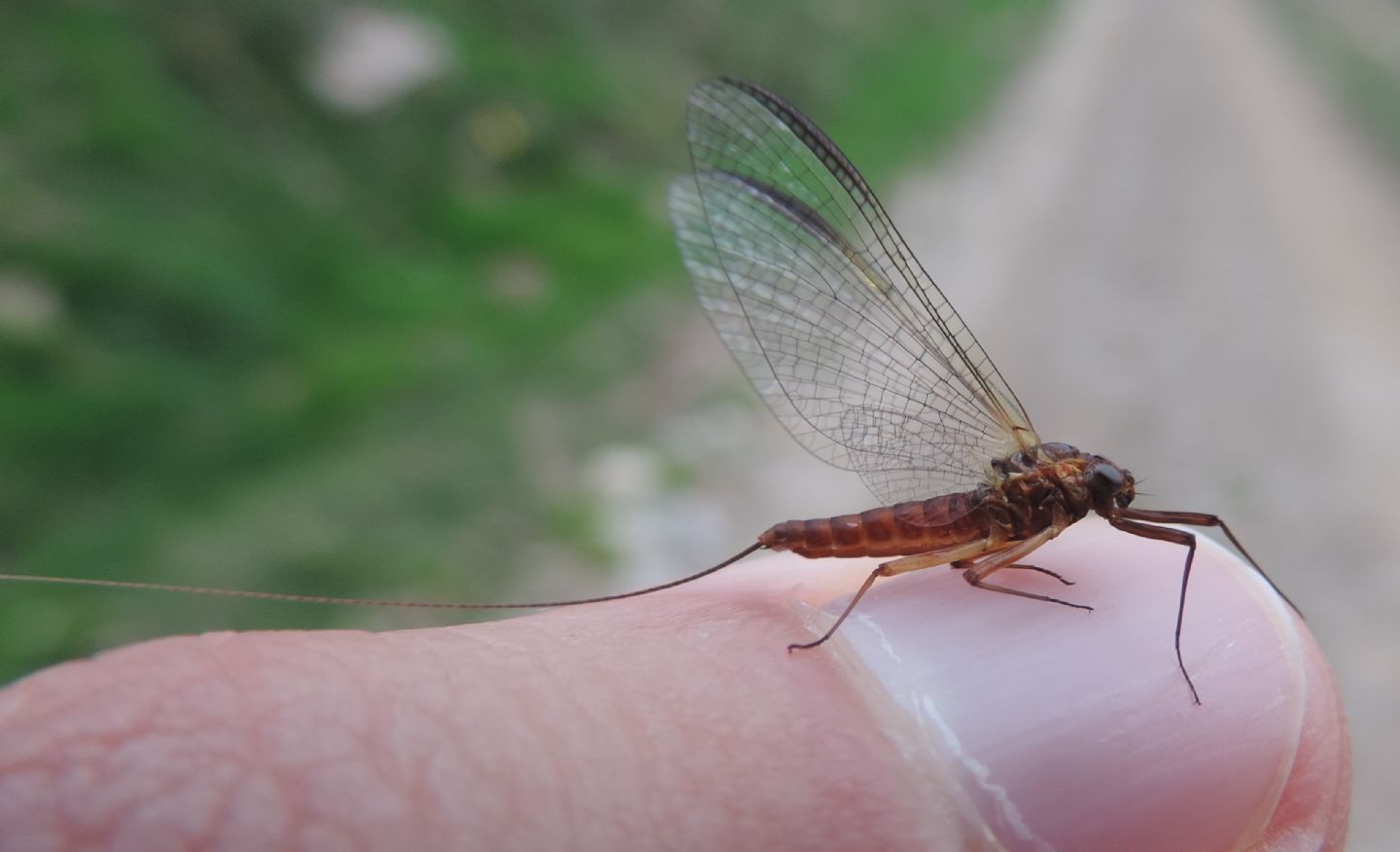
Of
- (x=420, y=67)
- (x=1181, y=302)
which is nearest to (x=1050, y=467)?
(x=420, y=67)

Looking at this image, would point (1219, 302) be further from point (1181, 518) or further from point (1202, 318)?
point (1181, 518)

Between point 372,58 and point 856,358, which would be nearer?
point 856,358

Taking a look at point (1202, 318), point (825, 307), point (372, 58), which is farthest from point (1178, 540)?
point (1202, 318)

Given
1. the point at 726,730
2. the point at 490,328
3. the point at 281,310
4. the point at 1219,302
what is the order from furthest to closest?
the point at 1219,302
the point at 490,328
the point at 281,310
the point at 726,730

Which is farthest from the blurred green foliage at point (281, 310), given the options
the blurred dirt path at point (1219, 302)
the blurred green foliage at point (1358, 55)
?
the blurred green foliage at point (1358, 55)

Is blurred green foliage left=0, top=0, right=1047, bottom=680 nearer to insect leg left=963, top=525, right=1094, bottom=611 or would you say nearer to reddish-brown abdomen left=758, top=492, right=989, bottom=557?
reddish-brown abdomen left=758, top=492, right=989, bottom=557

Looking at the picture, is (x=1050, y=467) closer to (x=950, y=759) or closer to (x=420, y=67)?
(x=950, y=759)

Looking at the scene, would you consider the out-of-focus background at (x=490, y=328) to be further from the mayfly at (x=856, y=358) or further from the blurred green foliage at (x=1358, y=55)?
the blurred green foliage at (x=1358, y=55)
